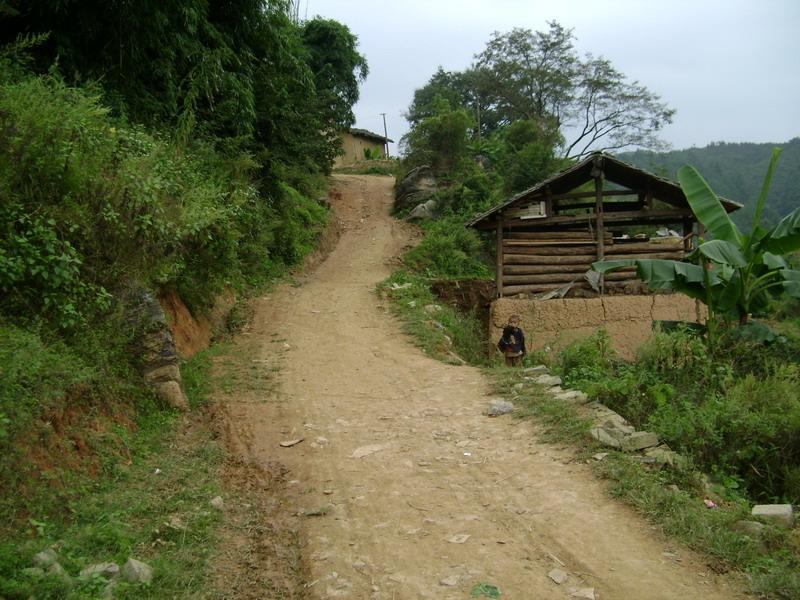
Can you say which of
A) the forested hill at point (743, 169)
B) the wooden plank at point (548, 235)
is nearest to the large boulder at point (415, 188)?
the wooden plank at point (548, 235)

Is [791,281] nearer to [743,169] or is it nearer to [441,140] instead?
[441,140]

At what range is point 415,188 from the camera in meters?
24.5

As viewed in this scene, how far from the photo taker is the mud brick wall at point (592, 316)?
12680mm

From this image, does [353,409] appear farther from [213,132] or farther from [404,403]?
[213,132]

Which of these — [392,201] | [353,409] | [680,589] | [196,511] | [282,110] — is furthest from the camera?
[392,201]

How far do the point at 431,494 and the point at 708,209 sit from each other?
7.08 metres

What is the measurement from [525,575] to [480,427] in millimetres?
2687

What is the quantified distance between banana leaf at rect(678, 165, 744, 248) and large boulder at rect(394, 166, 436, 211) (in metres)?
14.2

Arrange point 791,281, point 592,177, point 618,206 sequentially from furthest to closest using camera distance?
1. point 618,206
2. point 592,177
3. point 791,281

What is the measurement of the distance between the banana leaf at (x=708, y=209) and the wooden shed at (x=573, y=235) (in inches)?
113

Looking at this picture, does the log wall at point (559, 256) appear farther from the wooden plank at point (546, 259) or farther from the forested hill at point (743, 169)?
the forested hill at point (743, 169)

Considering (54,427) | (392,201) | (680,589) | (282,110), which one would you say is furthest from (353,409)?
(392,201)

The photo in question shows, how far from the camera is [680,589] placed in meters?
3.72

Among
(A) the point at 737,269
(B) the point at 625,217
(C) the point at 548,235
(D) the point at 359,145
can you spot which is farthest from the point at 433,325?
(D) the point at 359,145
